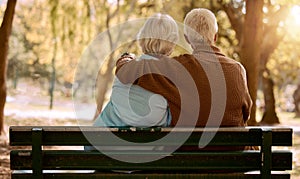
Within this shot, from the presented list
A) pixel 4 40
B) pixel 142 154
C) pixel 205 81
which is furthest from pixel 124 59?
pixel 4 40

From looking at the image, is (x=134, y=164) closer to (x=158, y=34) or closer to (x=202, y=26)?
(x=158, y=34)

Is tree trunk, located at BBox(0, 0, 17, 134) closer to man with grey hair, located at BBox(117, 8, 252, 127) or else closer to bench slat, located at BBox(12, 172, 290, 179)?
man with grey hair, located at BBox(117, 8, 252, 127)

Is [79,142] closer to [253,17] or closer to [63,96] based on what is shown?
[253,17]

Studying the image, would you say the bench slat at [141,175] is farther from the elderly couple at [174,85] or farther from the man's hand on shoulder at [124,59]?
the man's hand on shoulder at [124,59]

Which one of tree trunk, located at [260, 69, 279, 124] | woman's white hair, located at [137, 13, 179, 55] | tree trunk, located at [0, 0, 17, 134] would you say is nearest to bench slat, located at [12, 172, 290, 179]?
woman's white hair, located at [137, 13, 179, 55]

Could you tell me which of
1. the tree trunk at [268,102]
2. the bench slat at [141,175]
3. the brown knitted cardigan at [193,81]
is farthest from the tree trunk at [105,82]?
the bench slat at [141,175]

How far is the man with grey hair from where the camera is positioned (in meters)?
4.29

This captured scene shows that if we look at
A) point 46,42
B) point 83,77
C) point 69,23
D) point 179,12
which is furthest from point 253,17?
point 83,77

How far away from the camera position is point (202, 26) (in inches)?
177

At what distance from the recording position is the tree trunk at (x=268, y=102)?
96.5 feet

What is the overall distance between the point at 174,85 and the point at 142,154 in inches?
19.4

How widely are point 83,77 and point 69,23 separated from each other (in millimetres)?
41271

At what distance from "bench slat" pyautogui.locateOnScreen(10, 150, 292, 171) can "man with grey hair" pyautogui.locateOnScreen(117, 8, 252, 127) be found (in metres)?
0.27

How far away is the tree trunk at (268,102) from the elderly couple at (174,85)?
25123 millimetres
